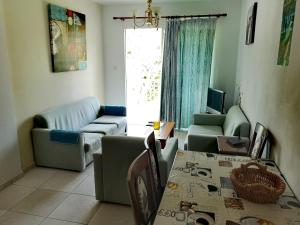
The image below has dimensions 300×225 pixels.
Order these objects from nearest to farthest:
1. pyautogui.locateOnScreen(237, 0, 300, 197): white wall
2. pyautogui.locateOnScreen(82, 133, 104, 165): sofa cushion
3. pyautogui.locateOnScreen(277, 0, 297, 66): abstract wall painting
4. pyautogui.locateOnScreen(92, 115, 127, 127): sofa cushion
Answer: pyautogui.locateOnScreen(237, 0, 300, 197): white wall
pyautogui.locateOnScreen(277, 0, 297, 66): abstract wall painting
pyautogui.locateOnScreen(82, 133, 104, 165): sofa cushion
pyautogui.locateOnScreen(92, 115, 127, 127): sofa cushion

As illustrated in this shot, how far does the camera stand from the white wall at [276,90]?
1.52 meters

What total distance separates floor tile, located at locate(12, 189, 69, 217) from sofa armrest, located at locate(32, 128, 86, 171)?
53 centimetres

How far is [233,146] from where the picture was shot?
2473 millimetres

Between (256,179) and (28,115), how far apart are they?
296 centimetres

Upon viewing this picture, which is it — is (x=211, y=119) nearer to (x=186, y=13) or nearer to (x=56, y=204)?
(x=186, y=13)

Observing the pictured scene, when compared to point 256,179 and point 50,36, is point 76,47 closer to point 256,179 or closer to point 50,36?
point 50,36

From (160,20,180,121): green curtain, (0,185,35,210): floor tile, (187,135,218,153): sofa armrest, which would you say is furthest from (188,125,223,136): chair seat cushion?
(0,185,35,210): floor tile

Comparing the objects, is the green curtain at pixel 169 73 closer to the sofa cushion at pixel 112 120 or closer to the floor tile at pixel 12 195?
the sofa cushion at pixel 112 120

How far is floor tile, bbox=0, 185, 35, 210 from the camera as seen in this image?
2.48 m

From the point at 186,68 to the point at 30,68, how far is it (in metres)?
2.98

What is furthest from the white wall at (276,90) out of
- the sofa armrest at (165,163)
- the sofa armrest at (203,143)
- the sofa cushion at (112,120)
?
the sofa cushion at (112,120)

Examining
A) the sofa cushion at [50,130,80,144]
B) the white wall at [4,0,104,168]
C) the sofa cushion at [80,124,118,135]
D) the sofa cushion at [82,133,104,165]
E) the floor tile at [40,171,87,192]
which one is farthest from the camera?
the sofa cushion at [80,124,118,135]

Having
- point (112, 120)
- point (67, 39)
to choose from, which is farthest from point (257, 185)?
point (67, 39)

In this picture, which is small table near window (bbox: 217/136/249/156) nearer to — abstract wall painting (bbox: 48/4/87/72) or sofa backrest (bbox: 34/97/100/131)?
sofa backrest (bbox: 34/97/100/131)
